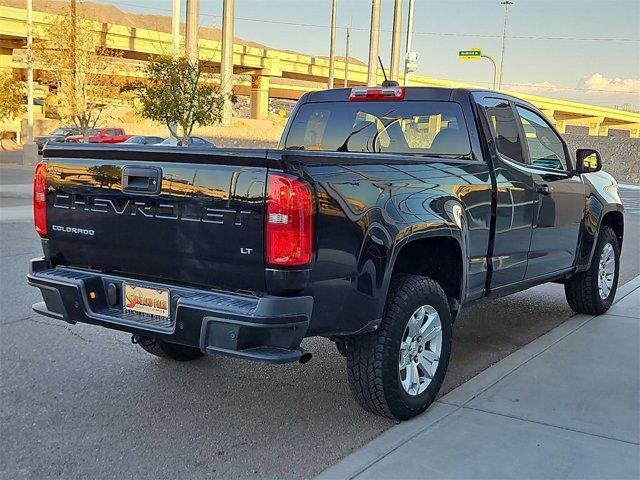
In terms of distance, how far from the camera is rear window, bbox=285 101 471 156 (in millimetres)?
5234

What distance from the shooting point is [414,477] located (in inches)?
138

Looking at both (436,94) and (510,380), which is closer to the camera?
(510,380)

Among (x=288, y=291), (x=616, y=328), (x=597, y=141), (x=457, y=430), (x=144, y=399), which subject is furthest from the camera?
(x=597, y=141)

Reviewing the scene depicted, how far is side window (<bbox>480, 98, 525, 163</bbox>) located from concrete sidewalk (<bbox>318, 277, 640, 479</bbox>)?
153cm

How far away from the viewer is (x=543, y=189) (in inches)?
223

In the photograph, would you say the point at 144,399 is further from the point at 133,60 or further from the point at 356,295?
the point at 133,60

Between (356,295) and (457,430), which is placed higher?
(356,295)

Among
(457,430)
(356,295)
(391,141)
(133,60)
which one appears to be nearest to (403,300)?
(356,295)

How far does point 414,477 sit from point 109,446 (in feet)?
5.24

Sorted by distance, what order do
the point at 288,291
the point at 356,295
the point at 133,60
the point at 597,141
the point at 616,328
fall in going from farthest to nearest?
the point at 133,60, the point at 597,141, the point at 616,328, the point at 356,295, the point at 288,291

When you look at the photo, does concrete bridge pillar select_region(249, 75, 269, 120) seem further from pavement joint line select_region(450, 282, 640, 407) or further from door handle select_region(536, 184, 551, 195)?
door handle select_region(536, 184, 551, 195)

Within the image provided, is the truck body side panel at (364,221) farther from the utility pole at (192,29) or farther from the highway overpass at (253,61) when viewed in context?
the utility pole at (192,29)

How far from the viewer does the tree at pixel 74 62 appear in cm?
3247

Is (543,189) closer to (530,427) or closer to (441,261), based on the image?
(441,261)
